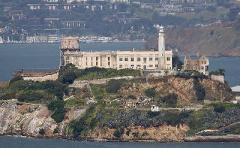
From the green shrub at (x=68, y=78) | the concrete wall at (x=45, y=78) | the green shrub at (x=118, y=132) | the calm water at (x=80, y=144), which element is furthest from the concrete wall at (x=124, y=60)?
the calm water at (x=80, y=144)

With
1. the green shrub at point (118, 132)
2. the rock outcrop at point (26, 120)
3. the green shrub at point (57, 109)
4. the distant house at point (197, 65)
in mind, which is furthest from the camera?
the distant house at point (197, 65)

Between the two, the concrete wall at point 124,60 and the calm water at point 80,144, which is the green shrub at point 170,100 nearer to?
the calm water at point 80,144

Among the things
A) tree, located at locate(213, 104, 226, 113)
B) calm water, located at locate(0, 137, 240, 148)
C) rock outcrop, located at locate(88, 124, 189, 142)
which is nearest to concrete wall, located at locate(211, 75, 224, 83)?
tree, located at locate(213, 104, 226, 113)

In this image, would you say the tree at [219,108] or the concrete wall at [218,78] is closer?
the tree at [219,108]

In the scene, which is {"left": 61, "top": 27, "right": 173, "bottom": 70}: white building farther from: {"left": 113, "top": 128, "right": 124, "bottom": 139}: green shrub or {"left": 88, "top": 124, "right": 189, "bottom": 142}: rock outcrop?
{"left": 113, "top": 128, "right": 124, "bottom": 139}: green shrub

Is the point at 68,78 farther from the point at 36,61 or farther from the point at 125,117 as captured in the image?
the point at 36,61

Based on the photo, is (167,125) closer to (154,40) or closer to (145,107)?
(145,107)

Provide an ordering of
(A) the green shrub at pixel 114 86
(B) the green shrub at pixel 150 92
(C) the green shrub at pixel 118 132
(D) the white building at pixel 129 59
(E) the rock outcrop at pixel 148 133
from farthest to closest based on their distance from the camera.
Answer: (D) the white building at pixel 129 59
(A) the green shrub at pixel 114 86
(B) the green shrub at pixel 150 92
(C) the green shrub at pixel 118 132
(E) the rock outcrop at pixel 148 133

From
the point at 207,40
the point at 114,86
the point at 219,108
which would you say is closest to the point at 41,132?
the point at 114,86
